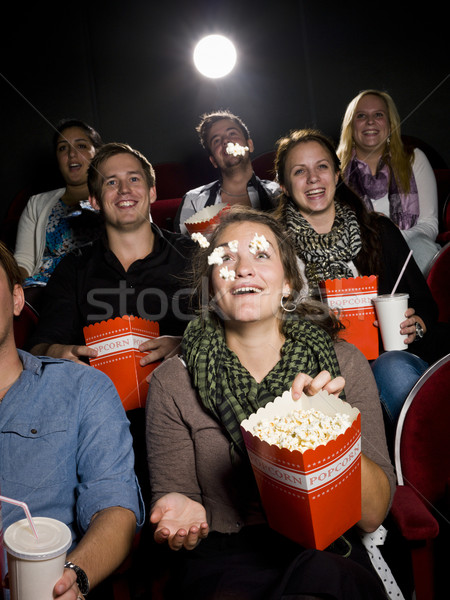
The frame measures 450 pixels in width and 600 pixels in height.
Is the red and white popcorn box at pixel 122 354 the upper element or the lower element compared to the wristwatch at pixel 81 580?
upper

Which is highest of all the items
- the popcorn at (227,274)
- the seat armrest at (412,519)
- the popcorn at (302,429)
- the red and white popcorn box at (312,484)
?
the popcorn at (227,274)

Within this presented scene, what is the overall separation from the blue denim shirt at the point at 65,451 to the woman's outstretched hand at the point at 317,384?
46 centimetres

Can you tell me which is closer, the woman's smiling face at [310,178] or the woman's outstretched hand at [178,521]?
the woman's outstretched hand at [178,521]

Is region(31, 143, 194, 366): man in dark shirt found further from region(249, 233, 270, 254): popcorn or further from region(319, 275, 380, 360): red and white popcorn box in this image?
region(249, 233, 270, 254): popcorn

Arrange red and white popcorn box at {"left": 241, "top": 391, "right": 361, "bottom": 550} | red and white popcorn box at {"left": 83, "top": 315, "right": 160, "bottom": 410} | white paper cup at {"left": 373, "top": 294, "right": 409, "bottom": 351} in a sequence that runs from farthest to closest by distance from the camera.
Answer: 1. white paper cup at {"left": 373, "top": 294, "right": 409, "bottom": 351}
2. red and white popcorn box at {"left": 83, "top": 315, "right": 160, "bottom": 410}
3. red and white popcorn box at {"left": 241, "top": 391, "right": 361, "bottom": 550}

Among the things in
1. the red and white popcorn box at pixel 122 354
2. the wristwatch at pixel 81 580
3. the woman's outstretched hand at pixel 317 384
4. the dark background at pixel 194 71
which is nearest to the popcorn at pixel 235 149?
the dark background at pixel 194 71

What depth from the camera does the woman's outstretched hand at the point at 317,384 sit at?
4.09ft

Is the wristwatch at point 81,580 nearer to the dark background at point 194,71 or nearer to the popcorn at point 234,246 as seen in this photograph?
the popcorn at point 234,246

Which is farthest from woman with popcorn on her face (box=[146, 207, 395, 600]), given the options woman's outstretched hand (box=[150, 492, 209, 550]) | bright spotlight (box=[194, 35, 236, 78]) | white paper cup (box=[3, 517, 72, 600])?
bright spotlight (box=[194, 35, 236, 78])

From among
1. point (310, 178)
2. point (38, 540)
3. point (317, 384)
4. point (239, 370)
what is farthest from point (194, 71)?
point (38, 540)

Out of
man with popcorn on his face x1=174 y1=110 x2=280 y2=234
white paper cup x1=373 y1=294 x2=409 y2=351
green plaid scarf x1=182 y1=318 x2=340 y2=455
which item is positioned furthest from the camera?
man with popcorn on his face x1=174 y1=110 x2=280 y2=234

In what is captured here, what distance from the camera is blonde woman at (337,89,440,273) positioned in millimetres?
3234

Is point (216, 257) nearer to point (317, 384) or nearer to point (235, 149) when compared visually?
point (317, 384)

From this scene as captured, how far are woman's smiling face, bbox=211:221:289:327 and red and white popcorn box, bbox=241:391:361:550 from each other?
432 millimetres
